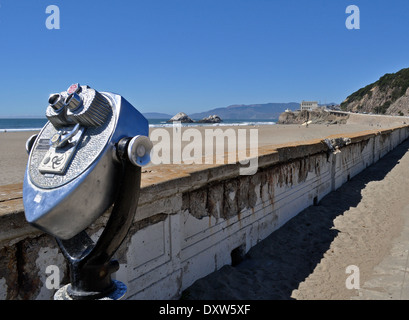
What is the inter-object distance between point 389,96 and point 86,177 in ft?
324

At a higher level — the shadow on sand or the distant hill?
the distant hill

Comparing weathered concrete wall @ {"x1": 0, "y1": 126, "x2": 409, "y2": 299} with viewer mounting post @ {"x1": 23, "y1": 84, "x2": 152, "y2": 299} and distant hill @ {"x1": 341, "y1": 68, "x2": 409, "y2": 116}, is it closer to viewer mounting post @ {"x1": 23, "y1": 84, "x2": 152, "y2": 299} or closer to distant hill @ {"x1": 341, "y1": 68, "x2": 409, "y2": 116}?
viewer mounting post @ {"x1": 23, "y1": 84, "x2": 152, "y2": 299}

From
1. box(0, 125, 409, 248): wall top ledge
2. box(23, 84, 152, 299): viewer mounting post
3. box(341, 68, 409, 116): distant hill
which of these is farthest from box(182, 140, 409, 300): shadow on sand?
box(341, 68, 409, 116): distant hill

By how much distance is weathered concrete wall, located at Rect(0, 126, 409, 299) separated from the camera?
74.3 inches

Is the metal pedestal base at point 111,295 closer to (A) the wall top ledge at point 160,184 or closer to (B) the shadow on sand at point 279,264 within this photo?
(A) the wall top ledge at point 160,184

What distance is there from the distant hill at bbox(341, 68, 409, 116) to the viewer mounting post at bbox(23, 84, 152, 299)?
271 ft

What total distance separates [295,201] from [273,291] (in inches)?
91.1

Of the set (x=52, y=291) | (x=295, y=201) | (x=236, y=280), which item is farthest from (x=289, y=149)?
(x=52, y=291)

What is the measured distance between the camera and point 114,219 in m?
1.58

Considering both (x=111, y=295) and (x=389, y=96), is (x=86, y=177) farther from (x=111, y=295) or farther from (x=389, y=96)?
(x=389, y=96)

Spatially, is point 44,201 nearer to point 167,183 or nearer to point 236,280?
point 167,183

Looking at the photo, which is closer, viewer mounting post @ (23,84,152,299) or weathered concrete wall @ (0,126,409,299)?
viewer mounting post @ (23,84,152,299)

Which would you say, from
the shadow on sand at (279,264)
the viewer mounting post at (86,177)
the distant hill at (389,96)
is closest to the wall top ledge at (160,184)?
the viewer mounting post at (86,177)

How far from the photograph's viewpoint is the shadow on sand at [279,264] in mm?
3217
